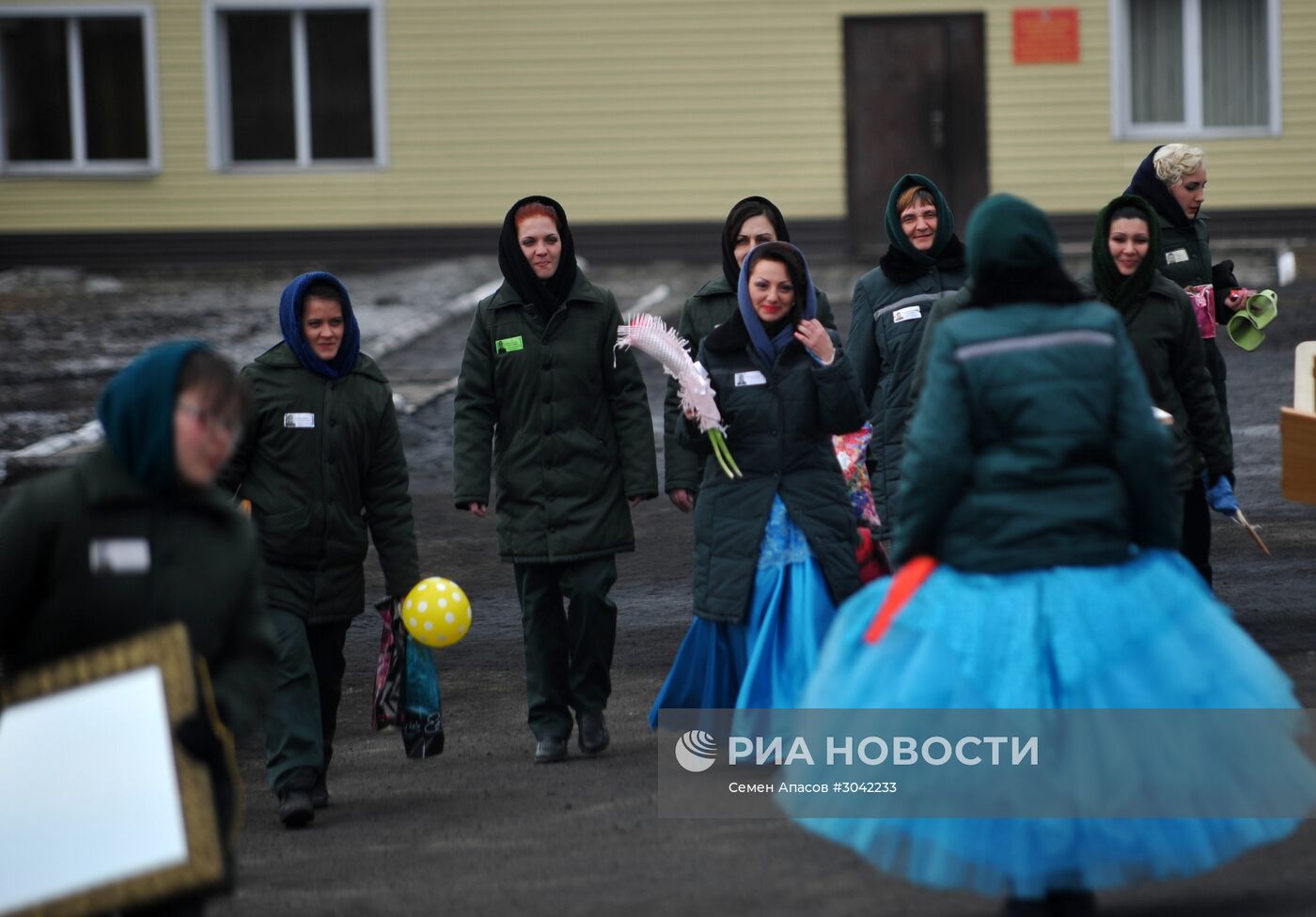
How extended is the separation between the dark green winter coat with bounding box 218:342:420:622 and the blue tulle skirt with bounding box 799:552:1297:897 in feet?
8.30

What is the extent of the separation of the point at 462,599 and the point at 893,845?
8.48ft

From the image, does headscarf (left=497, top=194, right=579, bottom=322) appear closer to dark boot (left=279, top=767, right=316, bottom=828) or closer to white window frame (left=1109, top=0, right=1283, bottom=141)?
dark boot (left=279, top=767, right=316, bottom=828)

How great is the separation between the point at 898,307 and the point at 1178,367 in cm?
131

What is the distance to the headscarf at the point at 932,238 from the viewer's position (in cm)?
805

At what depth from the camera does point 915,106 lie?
22.8 metres

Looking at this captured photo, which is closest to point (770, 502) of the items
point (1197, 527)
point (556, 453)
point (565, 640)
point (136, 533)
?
point (556, 453)

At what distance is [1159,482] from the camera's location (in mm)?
4727

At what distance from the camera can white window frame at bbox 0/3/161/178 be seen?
23156 millimetres

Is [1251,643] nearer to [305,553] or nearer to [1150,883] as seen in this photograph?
[1150,883]

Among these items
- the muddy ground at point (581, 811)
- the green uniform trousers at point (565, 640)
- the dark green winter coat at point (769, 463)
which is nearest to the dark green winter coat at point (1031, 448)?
the muddy ground at point (581, 811)

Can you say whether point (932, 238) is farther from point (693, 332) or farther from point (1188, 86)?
point (1188, 86)

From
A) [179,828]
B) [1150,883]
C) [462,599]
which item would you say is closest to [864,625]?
[1150,883]

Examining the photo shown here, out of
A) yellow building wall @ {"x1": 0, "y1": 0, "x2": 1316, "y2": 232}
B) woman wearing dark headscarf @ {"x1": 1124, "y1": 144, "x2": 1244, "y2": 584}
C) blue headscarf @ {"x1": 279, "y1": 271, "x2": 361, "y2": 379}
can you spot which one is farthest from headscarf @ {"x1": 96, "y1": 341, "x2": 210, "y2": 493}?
yellow building wall @ {"x1": 0, "y1": 0, "x2": 1316, "y2": 232}

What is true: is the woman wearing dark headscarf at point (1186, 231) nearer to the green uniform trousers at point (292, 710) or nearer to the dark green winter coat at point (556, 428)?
the dark green winter coat at point (556, 428)
